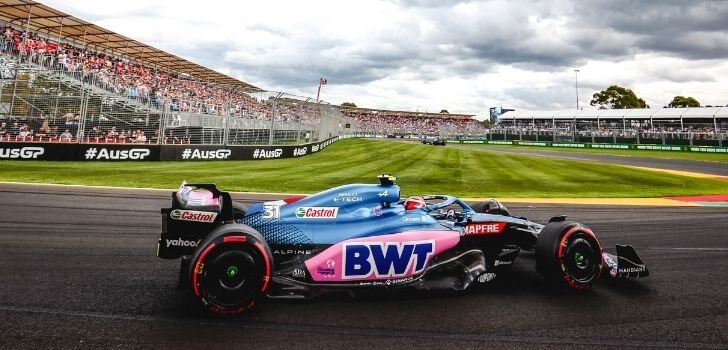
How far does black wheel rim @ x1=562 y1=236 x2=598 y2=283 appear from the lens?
5102mm

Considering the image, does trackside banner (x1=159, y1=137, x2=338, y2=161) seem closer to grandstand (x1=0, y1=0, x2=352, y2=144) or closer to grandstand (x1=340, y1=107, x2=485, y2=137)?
grandstand (x1=0, y1=0, x2=352, y2=144)

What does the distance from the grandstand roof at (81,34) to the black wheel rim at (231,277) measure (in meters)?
17.3

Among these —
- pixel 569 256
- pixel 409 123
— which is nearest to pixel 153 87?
pixel 569 256

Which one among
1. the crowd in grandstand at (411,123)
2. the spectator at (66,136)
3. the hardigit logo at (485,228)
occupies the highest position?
the crowd in grandstand at (411,123)

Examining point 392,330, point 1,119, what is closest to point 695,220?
point 392,330

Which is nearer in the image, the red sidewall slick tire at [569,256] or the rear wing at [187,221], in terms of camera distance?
the rear wing at [187,221]

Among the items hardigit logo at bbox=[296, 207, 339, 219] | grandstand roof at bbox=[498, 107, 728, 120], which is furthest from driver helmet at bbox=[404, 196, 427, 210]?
grandstand roof at bbox=[498, 107, 728, 120]

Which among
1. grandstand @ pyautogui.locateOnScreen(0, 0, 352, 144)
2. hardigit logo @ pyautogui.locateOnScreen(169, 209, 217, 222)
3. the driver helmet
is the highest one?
grandstand @ pyautogui.locateOnScreen(0, 0, 352, 144)

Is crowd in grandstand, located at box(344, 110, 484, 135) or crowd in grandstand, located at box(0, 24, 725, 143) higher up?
crowd in grandstand, located at box(344, 110, 484, 135)

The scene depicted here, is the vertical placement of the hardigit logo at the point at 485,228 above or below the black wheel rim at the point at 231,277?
above

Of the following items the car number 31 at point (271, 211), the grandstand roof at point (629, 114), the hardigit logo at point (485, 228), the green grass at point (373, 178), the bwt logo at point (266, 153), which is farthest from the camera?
the grandstand roof at point (629, 114)

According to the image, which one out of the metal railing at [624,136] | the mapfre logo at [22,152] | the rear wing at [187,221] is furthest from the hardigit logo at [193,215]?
the metal railing at [624,136]

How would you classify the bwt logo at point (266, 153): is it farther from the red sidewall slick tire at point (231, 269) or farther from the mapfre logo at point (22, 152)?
the red sidewall slick tire at point (231, 269)

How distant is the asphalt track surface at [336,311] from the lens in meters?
3.70
